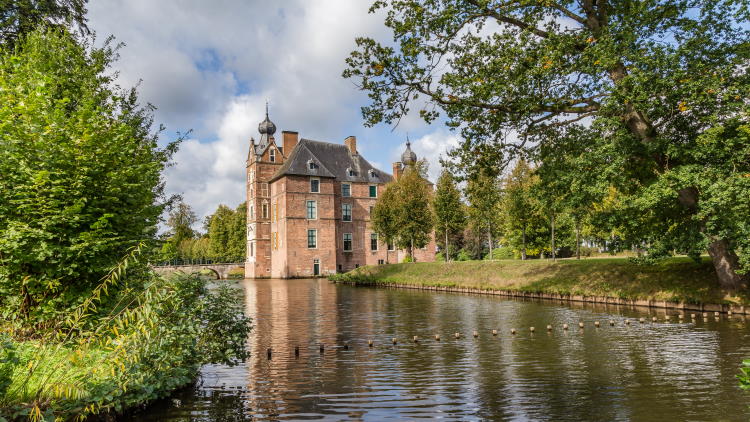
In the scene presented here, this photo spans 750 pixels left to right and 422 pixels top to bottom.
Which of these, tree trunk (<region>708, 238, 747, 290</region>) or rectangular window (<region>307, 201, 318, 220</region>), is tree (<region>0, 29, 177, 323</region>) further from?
rectangular window (<region>307, 201, 318, 220</region>)

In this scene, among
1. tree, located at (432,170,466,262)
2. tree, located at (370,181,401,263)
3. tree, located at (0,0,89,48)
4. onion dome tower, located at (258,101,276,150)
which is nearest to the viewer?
tree, located at (0,0,89,48)

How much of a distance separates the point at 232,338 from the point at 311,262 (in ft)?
139

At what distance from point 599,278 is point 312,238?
34633 mm

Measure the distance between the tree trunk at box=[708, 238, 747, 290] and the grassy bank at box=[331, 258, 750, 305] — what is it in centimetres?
35

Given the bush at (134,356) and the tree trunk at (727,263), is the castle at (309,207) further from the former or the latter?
the bush at (134,356)

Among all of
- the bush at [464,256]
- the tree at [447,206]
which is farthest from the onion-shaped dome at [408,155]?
the tree at [447,206]

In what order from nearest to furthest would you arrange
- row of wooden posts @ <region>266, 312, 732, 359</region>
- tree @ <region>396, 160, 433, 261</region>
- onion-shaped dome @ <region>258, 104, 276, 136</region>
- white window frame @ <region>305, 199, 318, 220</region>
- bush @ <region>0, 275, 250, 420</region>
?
bush @ <region>0, 275, 250, 420</region> → row of wooden posts @ <region>266, 312, 732, 359</region> → tree @ <region>396, 160, 433, 261</region> → white window frame @ <region>305, 199, 318, 220</region> → onion-shaped dome @ <region>258, 104, 276, 136</region>

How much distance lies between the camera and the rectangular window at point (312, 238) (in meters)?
50.2

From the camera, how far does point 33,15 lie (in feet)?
47.1

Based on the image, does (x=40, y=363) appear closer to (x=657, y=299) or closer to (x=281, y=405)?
(x=281, y=405)

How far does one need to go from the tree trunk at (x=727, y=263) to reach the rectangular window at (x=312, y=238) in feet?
129

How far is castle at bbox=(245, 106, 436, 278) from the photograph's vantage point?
49.6 metres

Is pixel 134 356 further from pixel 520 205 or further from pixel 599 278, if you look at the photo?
pixel 520 205

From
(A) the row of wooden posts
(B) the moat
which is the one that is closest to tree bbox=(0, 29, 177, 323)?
(B) the moat
